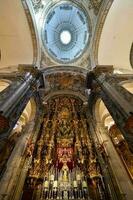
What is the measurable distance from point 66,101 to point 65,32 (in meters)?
5.43

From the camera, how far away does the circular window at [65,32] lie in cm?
1420

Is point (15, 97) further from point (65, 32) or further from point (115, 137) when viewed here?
point (65, 32)

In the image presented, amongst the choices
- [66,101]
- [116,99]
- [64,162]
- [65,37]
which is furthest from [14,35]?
[64,162]

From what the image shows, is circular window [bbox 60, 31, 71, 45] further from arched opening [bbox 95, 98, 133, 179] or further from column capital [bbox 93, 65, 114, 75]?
arched opening [bbox 95, 98, 133, 179]

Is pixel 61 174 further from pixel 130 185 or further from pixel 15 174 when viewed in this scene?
pixel 130 185

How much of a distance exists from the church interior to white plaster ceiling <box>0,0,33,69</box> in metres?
0.06

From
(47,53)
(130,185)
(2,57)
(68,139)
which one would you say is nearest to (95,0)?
(47,53)

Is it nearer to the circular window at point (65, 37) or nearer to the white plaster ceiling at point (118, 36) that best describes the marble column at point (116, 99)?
the white plaster ceiling at point (118, 36)

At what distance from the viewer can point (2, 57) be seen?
12.9m

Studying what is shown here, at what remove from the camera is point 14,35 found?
12.2m

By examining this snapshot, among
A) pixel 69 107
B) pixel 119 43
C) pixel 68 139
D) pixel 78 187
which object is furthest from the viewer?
pixel 69 107

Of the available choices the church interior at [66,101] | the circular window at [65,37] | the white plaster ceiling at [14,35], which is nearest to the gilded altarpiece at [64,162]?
the church interior at [66,101]

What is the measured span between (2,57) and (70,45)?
5413 millimetres

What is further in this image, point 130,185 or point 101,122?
point 101,122
